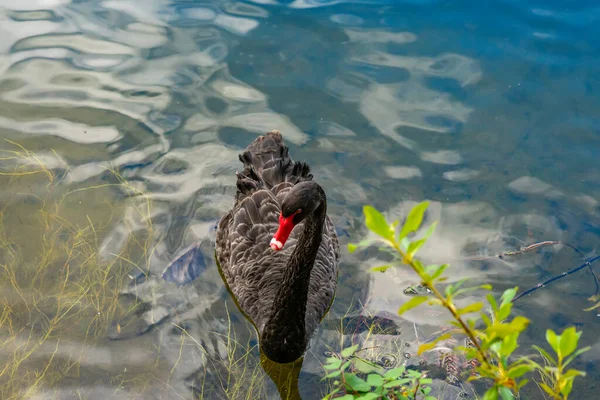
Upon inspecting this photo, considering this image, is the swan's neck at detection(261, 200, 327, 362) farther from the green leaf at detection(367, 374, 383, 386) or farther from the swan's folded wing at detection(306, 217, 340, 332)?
the green leaf at detection(367, 374, 383, 386)

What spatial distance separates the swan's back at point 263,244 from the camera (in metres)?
4.51

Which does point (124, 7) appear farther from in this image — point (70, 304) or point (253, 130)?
point (70, 304)

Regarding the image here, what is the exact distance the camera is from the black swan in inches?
152

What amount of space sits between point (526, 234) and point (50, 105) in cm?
458

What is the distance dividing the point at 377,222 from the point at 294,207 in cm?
182

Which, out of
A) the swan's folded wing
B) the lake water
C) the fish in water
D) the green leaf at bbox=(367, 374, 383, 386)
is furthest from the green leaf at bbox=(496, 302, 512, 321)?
the fish in water

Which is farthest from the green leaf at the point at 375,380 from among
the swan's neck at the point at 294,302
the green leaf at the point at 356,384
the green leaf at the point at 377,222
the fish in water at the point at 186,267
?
the fish in water at the point at 186,267

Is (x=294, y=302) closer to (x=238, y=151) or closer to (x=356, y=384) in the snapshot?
(x=356, y=384)

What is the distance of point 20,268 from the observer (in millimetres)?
4715

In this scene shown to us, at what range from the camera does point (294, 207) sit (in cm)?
347

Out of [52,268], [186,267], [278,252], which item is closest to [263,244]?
[278,252]

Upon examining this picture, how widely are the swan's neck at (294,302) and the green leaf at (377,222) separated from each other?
2.06 meters

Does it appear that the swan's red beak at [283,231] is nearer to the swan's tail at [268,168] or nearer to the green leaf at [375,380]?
the green leaf at [375,380]

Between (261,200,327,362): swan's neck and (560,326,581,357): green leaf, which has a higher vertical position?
(560,326,581,357): green leaf
